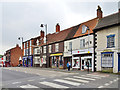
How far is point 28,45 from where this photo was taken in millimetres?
46500

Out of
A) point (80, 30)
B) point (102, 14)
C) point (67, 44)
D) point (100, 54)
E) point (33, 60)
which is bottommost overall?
point (33, 60)

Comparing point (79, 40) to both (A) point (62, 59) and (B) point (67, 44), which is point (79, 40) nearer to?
(B) point (67, 44)

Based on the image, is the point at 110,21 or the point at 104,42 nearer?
the point at 104,42

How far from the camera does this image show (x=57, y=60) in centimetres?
3048

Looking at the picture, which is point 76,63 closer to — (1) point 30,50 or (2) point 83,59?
(2) point 83,59

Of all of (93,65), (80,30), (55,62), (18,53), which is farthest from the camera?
(18,53)

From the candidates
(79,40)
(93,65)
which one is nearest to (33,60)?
(79,40)

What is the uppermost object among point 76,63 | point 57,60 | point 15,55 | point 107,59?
point 107,59

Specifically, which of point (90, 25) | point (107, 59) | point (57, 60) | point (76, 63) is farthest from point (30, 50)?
point (107, 59)

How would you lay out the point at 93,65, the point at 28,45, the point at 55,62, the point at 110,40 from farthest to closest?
the point at 28,45 → the point at 55,62 → the point at 93,65 → the point at 110,40

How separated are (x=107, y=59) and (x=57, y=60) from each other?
13.7 m

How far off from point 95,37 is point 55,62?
42.5 feet

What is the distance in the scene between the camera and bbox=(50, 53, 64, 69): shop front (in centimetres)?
2904

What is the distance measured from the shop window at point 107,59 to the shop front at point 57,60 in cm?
1084
